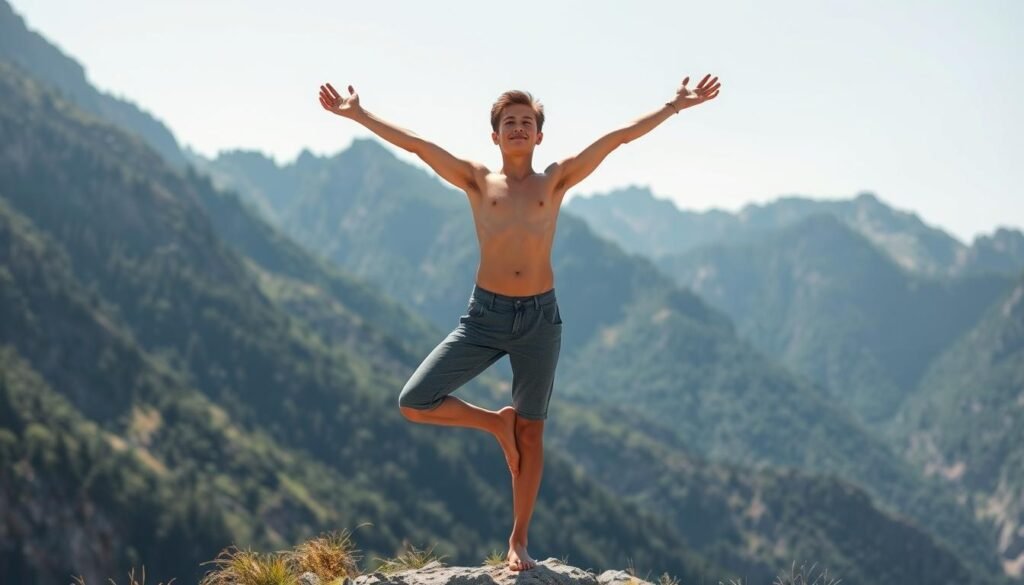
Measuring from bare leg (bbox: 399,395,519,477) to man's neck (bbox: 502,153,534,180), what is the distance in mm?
2066

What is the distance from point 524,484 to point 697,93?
13.1 feet

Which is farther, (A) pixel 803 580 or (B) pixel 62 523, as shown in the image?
(B) pixel 62 523

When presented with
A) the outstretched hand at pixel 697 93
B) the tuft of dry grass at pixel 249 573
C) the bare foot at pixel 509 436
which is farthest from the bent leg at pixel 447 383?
the outstretched hand at pixel 697 93

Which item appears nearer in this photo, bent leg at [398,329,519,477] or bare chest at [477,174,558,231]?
bent leg at [398,329,519,477]

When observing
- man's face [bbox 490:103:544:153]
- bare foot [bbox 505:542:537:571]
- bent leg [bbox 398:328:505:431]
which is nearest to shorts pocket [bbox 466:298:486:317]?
bent leg [bbox 398:328:505:431]

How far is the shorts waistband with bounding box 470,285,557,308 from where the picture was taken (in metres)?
10.2

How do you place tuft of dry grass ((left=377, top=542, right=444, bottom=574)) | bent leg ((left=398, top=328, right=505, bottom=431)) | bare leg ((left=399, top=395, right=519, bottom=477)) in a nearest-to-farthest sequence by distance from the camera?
bent leg ((left=398, top=328, right=505, bottom=431)) → bare leg ((left=399, top=395, right=519, bottom=477)) → tuft of dry grass ((left=377, top=542, right=444, bottom=574))

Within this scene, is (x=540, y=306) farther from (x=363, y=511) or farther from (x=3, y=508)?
(x=363, y=511)

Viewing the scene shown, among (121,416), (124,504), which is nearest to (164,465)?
(121,416)

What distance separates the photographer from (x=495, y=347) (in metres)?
10.3

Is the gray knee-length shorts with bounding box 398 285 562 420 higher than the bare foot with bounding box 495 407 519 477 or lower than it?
higher

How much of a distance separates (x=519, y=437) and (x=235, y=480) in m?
174

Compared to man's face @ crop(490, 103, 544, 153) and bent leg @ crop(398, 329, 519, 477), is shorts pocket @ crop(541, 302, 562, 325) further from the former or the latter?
man's face @ crop(490, 103, 544, 153)

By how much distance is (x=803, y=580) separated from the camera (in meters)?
10.7
